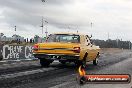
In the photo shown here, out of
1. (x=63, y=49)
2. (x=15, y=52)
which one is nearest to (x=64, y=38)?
(x=63, y=49)

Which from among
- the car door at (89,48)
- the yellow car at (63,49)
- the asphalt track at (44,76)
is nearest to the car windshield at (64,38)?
the yellow car at (63,49)

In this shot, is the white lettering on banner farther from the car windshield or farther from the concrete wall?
the car windshield

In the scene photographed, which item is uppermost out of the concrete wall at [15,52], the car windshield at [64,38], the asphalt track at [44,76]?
the car windshield at [64,38]

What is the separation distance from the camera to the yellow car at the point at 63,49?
15352 millimetres

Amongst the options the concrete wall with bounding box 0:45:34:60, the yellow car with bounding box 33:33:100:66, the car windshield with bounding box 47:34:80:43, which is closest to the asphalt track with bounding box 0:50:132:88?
the yellow car with bounding box 33:33:100:66

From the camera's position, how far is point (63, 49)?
605 inches

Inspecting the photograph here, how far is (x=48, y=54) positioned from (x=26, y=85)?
20.7 ft

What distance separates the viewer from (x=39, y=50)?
51.4 feet

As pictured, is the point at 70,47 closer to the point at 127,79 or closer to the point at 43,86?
the point at 43,86

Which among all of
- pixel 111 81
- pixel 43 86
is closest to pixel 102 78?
pixel 111 81

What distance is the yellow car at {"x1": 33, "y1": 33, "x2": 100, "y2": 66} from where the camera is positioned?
1535cm

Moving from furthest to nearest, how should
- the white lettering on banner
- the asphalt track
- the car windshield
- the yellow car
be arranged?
the white lettering on banner → the car windshield → the yellow car → the asphalt track

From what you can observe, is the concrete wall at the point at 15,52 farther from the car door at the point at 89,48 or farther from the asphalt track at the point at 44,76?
the car door at the point at 89,48

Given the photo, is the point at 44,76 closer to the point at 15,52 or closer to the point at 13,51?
the point at 13,51
